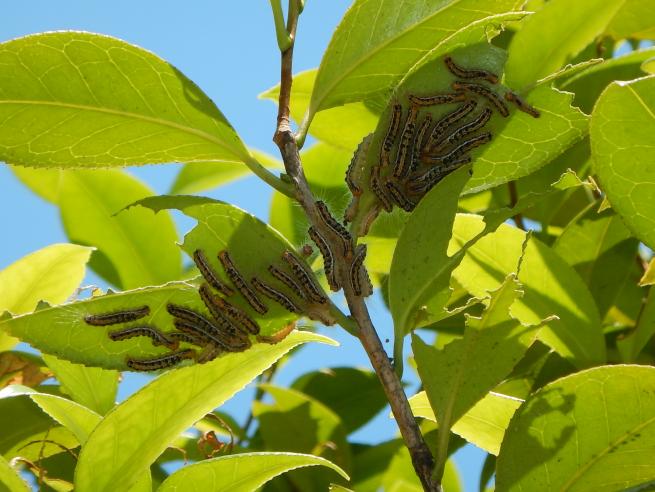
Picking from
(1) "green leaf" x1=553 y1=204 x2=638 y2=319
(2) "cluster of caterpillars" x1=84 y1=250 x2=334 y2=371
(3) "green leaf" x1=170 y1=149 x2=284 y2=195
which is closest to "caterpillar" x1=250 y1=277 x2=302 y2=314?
(2) "cluster of caterpillars" x1=84 y1=250 x2=334 y2=371

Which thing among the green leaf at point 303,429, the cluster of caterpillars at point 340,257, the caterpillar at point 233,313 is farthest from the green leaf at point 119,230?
the cluster of caterpillars at point 340,257

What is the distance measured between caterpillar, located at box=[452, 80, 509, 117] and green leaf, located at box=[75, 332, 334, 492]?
720 mm

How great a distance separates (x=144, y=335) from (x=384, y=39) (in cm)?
91

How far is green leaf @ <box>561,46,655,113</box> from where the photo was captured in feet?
10.0

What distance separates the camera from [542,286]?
9.14 feet

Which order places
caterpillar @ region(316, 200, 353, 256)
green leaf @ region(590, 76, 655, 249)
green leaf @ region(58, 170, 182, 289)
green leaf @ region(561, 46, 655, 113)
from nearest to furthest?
green leaf @ region(590, 76, 655, 249)
caterpillar @ region(316, 200, 353, 256)
green leaf @ region(561, 46, 655, 113)
green leaf @ region(58, 170, 182, 289)

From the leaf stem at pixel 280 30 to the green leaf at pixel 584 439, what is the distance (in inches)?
39.8

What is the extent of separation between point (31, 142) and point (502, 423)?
4.41 feet

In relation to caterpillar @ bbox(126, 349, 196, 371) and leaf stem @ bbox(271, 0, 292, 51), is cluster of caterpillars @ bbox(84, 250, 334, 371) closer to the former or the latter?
caterpillar @ bbox(126, 349, 196, 371)

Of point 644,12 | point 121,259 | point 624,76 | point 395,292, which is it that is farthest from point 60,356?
point 644,12

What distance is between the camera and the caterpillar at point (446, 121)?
207 centimetres

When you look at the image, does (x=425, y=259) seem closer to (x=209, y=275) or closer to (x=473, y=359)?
(x=473, y=359)

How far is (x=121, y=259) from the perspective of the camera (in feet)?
12.4

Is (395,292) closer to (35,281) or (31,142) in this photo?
(31,142)
